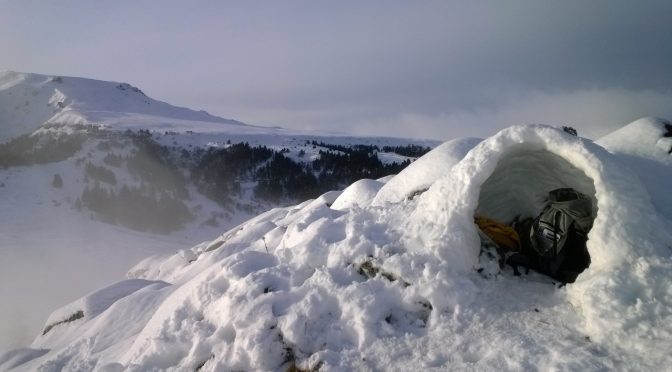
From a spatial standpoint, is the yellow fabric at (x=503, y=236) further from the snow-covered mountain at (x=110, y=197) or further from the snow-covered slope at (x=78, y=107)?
the snow-covered slope at (x=78, y=107)

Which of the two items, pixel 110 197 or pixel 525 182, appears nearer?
pixel 525 182

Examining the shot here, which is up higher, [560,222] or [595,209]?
[595,209]

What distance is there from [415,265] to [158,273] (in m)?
15.3

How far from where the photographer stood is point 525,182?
6.16 m

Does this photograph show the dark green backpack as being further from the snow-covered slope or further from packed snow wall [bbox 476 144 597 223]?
the snow-covered slope

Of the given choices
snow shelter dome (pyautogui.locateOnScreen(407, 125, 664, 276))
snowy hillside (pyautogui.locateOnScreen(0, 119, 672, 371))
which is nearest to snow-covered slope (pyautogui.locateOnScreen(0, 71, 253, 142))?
snowy hillside (pyautogui.locateOnScreen(0, 119, 672, 371))

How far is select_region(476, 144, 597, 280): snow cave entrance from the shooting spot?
→ 5422 mm

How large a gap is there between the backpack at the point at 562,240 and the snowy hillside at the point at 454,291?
0.72 feet

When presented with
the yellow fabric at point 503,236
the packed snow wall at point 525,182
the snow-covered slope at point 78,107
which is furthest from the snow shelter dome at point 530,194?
the snow-covered slope at point 78,107

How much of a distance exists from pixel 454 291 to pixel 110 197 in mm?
47108

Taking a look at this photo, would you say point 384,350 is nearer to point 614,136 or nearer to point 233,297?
point 233,297

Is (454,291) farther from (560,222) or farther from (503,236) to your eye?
(560,222)

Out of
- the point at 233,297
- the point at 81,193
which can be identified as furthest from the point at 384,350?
the point at 81,193

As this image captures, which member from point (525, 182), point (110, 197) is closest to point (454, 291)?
point (525, 182)
